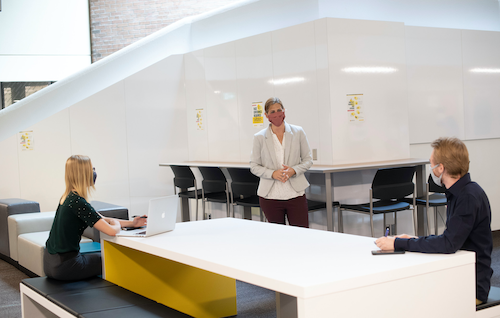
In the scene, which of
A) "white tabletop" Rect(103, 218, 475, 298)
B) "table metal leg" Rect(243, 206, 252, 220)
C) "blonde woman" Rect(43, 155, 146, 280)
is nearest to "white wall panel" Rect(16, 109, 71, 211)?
"table metal leg" Rect(243, 206, 252, 220)

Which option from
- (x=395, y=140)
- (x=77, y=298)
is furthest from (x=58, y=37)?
(x=77, y=298)

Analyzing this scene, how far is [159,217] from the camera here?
2654mm

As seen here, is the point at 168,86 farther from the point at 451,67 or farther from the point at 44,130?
the point at 451,67

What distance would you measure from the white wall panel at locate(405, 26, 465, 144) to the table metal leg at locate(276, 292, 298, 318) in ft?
12.8

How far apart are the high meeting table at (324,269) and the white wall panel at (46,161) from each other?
3.87m

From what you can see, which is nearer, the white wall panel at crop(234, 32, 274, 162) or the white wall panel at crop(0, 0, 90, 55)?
the white wall panel at crop(234, 32, 274, 162)

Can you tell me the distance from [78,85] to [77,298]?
14.7 feet

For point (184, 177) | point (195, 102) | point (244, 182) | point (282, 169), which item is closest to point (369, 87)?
point (244, 182)

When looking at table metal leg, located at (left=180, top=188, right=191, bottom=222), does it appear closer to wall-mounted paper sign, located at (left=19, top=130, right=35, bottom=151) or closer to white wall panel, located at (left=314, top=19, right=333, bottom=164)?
wall-mounted paper sign, located at (left=19, top=130, right=35, bottom=151)

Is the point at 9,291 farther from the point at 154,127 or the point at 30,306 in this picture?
the point at 154,127

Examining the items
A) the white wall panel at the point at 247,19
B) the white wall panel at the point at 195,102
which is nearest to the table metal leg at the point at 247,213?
the white wall panel at the point at 195,102

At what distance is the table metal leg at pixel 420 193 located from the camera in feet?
16.5

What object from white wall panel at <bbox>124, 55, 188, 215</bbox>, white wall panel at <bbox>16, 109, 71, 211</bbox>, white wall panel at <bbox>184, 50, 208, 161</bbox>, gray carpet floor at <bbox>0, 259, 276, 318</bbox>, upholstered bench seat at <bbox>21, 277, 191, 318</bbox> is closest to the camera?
Result: upholstered bench seat at <bbox>21, 277, 191, 318</bbox>

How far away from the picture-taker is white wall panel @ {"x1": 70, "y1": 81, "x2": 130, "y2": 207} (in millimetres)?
6535
